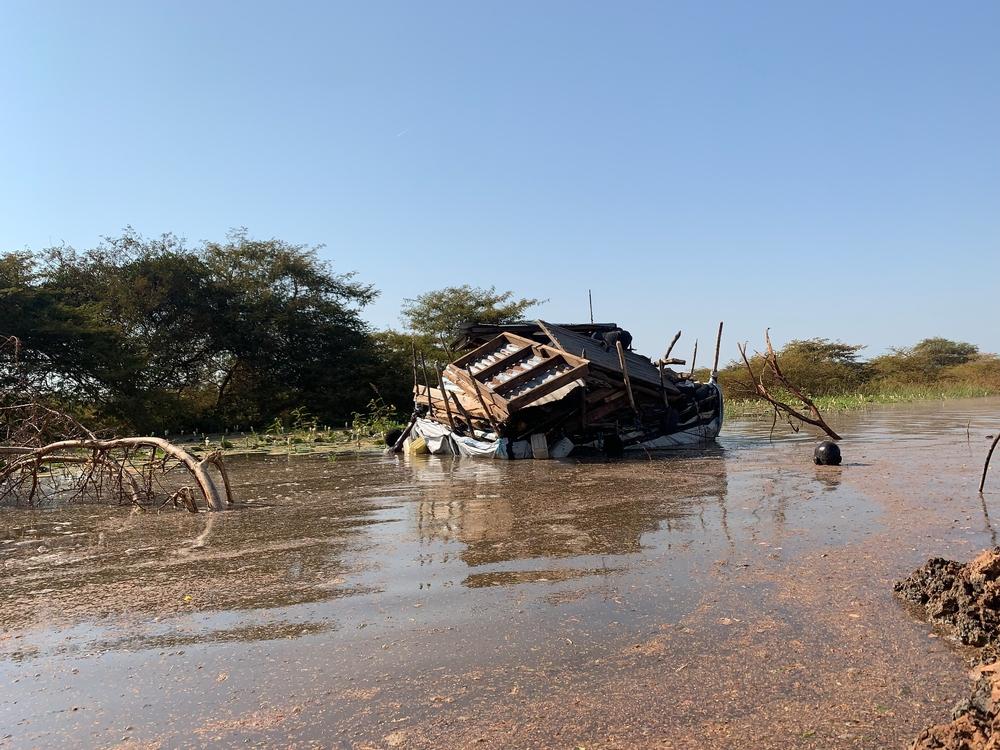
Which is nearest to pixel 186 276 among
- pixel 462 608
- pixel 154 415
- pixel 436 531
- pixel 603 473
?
pixel 154 415

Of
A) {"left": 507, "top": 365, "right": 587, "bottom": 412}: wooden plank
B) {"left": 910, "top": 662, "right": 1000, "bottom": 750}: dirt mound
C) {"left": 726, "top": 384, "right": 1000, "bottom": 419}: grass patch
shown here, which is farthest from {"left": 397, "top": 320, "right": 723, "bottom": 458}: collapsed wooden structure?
{"left": 726, "top": 384, "right": 1000, "bottom": 419}: grass patch

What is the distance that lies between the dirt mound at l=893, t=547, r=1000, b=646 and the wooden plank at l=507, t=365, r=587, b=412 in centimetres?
754

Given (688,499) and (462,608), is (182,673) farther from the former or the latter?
(688,499)

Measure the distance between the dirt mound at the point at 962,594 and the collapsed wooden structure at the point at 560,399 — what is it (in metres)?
7.63

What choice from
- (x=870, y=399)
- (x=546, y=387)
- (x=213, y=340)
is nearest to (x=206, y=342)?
(x=213, y=340)

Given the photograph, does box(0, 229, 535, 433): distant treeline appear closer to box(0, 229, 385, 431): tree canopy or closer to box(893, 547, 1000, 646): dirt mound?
box(0, 229, 385, 431): tree canopy

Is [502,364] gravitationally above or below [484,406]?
above

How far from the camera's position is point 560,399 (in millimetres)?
11898

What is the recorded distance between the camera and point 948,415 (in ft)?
67.8

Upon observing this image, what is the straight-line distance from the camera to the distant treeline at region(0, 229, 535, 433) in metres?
18.2

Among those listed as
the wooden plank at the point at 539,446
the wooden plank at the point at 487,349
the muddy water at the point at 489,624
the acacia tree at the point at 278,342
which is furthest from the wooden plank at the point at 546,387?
the acacia tree at the point at 278,342

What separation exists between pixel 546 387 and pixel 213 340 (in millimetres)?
16152

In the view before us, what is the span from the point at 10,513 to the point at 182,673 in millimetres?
6328

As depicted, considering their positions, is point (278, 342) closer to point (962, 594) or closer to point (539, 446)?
point (539, 446)
